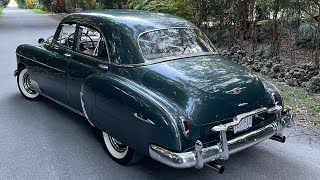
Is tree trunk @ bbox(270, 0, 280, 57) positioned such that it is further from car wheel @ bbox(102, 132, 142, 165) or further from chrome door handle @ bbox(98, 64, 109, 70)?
car wheel @ bbox(102, 132, 142, 165)

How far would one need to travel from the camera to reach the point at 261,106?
13.6 feet

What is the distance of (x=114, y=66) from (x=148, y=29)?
0.66 m

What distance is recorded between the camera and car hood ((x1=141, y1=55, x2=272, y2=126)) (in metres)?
3.69

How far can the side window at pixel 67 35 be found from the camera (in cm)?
537

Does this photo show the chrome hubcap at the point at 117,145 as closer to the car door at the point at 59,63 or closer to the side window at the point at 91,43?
the side window at the point at 91,43

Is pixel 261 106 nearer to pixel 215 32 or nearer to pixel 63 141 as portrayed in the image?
pixel 63 141

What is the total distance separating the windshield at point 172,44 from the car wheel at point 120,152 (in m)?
1.06

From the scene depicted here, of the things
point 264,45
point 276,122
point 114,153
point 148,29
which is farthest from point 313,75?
point 114,153

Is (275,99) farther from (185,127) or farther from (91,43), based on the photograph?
(91,43)

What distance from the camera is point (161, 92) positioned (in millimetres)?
3840

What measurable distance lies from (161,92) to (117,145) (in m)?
0.96

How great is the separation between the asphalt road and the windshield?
1289 mm

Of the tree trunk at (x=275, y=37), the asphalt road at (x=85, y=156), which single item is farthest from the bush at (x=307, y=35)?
the asphalt road at (x=85, y=156)

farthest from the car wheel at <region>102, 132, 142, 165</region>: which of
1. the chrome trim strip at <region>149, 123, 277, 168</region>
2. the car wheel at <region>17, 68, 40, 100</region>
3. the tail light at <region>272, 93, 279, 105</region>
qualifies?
the car wheel at <region>17, 68, 40, 100</region>
